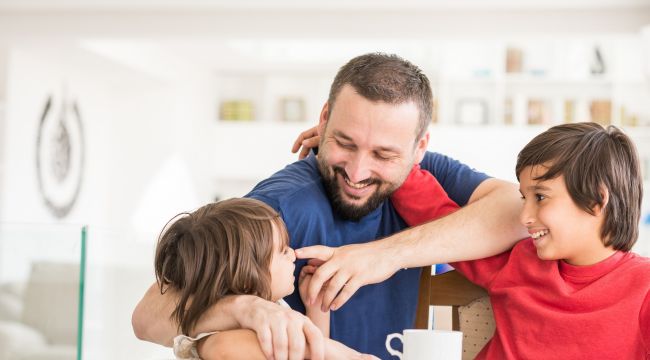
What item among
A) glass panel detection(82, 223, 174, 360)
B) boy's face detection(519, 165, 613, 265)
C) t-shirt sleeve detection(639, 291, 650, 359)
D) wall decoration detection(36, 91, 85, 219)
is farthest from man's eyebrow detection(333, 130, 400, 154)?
wall decoration detection(36, 91, 85, 219)

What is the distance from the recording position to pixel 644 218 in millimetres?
7355

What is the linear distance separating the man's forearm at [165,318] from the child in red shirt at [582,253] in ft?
1.77

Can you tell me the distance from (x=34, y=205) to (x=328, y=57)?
10.6 ft

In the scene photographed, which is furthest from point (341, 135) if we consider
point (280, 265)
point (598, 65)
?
point (598, 65)

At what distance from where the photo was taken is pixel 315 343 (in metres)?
→ 1.30

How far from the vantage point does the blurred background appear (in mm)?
6012

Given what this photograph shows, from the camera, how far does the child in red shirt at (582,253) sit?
1.46 metres

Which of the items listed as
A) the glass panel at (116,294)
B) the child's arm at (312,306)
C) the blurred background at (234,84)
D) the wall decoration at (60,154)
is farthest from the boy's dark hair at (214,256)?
the wall decoration at (60,154)

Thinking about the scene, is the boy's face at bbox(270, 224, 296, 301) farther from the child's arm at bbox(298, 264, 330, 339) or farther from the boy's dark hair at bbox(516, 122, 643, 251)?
the boy's dark hair at bbox(516, 122, 643, 251)

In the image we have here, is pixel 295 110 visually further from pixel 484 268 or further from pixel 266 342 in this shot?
pixel 266 342

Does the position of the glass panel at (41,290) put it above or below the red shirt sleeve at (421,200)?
below

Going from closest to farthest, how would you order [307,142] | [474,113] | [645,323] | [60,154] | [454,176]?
[645,323] → [454,176] → [307,142] → [60,154] → [474,113]

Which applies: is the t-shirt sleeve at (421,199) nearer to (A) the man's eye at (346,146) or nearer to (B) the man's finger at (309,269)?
(A) the man's eye at (346,146)

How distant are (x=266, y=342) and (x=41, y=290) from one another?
166cm
